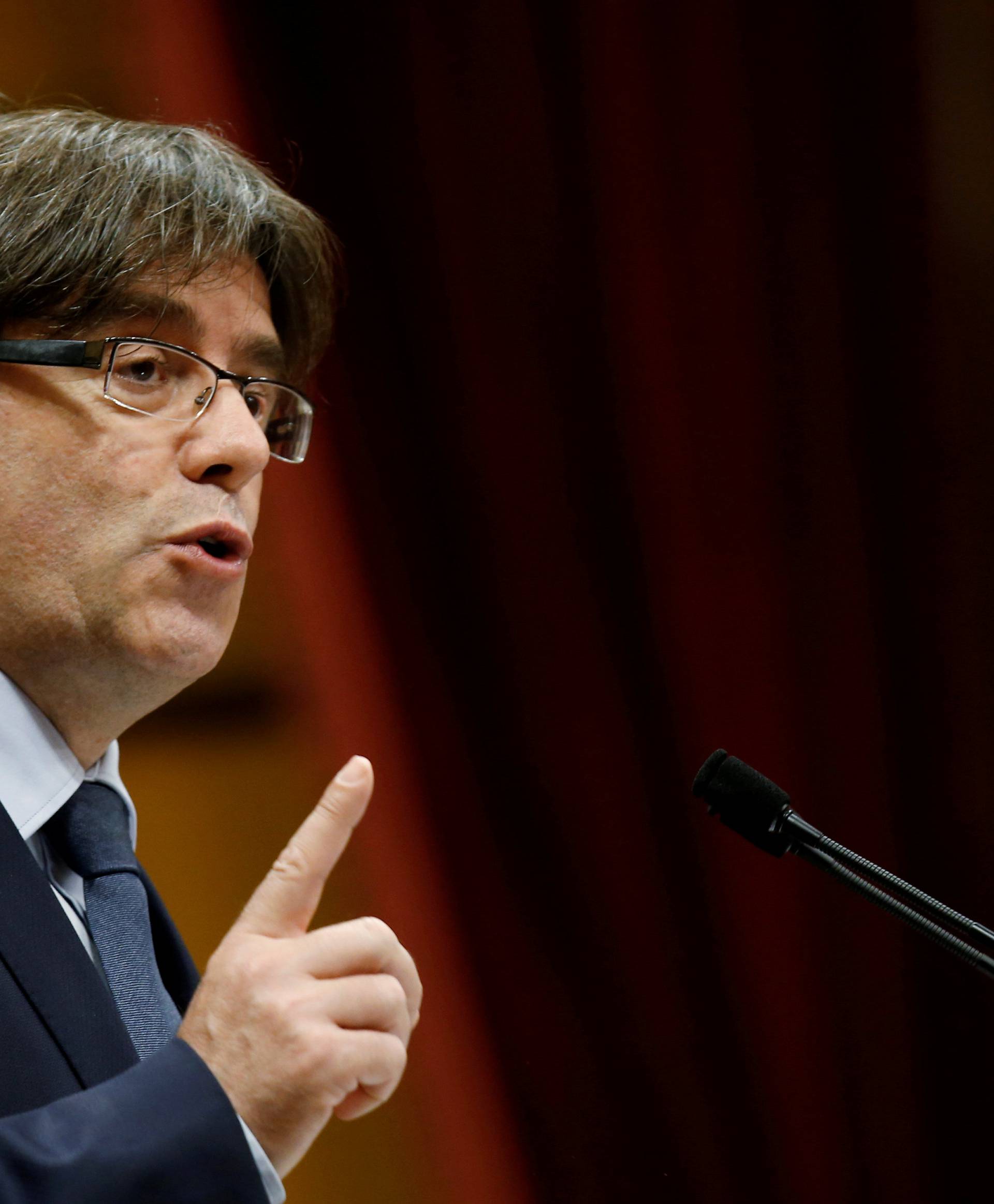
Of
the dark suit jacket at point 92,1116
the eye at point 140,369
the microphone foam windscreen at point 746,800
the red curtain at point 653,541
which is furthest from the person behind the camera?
the red curtain at point 653,541

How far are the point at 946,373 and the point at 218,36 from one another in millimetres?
820

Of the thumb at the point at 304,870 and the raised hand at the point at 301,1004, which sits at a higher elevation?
the thumb at the point at 304,870

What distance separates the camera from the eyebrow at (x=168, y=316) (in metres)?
0.93

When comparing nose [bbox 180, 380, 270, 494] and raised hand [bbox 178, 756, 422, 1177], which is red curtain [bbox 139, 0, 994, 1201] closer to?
nose [bbox 180, 380, 270, 494]

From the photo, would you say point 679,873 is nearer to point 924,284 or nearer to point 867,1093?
point 867,1093

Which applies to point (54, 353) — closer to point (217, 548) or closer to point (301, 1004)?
point (217, 548)

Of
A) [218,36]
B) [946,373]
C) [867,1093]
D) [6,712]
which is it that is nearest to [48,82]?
[218,36]

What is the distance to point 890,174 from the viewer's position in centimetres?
119

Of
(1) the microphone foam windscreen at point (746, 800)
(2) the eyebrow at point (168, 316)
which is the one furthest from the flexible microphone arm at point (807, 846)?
(2) the eyebrow at point (168, 316)

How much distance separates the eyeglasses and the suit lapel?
346 millimetres

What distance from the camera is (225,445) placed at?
91 centimetres

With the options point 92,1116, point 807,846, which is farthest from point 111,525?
point 807,846

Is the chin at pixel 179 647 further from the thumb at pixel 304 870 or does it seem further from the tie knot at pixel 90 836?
the thumb at pixel 304 870

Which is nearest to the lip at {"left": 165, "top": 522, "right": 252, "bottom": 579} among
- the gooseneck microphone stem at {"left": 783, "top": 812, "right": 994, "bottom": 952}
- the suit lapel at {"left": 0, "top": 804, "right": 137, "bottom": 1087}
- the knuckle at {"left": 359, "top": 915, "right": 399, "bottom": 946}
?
the suit lapel at {"left": 0, "top": 804, "right": 137, "bottom": 1087}
